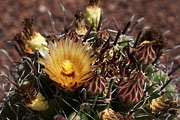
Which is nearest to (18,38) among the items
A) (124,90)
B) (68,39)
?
(68,39)

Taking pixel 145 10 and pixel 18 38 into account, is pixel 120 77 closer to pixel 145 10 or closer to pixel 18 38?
pixel 18 38

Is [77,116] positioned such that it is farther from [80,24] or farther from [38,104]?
[80,24]

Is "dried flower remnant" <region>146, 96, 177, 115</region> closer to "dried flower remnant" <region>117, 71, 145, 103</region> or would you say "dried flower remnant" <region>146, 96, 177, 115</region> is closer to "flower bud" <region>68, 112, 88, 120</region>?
"dried flower remnant" <region>117, 71, 145, 103</region>

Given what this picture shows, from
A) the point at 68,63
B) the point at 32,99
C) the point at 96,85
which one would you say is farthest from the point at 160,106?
the point at 32,99

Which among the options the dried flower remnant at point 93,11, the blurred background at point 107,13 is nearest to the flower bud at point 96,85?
the dried flower remnant at point 93,11

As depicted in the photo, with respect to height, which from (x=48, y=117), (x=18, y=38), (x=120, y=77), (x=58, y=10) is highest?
(x=58, y=10)

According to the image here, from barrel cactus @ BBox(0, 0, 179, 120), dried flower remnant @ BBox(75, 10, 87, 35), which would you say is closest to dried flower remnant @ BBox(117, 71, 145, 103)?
barrel cactus @ BBox(0, 0, 179, 120)
